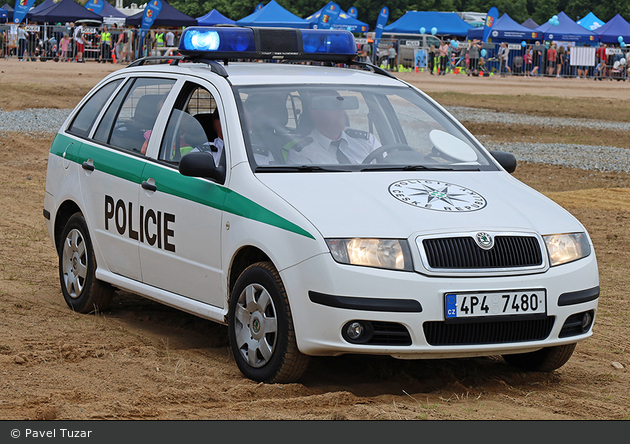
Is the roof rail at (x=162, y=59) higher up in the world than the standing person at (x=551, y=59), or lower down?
lower down

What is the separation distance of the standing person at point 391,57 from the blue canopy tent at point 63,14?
15110 millimetres

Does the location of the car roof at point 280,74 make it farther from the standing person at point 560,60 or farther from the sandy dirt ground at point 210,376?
the standing person at point 560,60

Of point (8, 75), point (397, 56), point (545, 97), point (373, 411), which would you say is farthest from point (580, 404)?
point (397, 56)

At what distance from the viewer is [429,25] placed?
53812 mm

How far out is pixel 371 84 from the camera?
6.12m

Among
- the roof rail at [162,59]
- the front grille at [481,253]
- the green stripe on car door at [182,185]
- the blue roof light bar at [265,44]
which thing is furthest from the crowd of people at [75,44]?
the front grille at [481,253]

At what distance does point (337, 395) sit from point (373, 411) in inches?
14.3

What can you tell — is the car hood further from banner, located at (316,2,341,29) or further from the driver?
banner, located at (316,2,341,29)

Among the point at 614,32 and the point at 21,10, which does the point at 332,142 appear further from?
the point at 614,32

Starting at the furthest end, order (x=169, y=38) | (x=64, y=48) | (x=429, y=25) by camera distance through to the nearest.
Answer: (x=429, y=25)
(x=64, y=48)
(x=169, y=38)

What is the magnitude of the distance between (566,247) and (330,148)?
1.51 meters

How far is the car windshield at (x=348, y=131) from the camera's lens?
214 inches

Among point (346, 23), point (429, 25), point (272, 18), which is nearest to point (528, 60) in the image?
point (429, 25)

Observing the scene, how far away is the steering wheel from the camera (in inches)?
220
